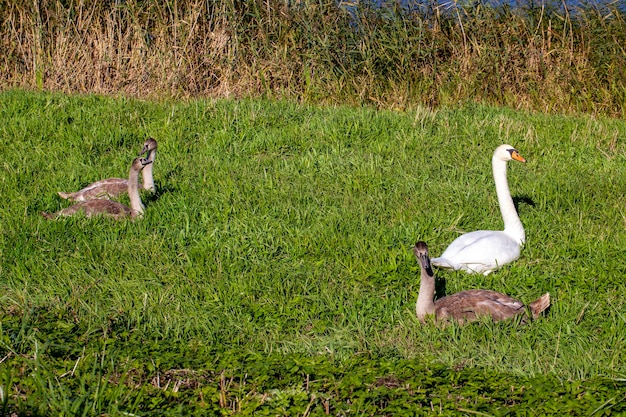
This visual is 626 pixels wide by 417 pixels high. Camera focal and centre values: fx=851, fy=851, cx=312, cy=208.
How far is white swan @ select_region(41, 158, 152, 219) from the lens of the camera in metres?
7.52

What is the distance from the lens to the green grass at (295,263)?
4.56 metres

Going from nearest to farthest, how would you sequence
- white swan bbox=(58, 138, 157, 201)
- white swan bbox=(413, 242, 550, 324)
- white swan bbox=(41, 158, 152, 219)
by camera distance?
white swan bbox=(413, 242, 550, 324) → white swan bbox=(41, 158, 152, 219) → white swan bbox=(58, 138, 157, 201)

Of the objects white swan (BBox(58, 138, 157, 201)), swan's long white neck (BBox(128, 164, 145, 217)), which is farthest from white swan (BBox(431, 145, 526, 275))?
white swan (BBox(58, 138, 157, 201))

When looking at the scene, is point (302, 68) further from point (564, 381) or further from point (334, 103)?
point (564, 381)

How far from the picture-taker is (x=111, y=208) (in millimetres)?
7590

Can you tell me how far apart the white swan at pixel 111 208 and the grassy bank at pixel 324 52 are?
14.2 feet

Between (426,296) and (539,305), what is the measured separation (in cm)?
75

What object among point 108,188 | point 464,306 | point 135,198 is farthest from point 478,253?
→ point 108,188

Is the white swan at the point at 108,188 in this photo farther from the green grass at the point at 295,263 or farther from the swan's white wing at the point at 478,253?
the swan's white wing at the point at 478,253

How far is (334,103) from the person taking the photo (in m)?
11.7

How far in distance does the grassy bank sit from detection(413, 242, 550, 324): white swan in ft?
19.8

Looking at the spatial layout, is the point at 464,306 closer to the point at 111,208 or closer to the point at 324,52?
the point at 111,208

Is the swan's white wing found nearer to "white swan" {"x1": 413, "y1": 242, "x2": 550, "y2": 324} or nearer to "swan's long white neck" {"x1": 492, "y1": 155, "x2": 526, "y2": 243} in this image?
"swan's long white neck" {"x1": 492, "y1": 155, "x2": 526, "y2": 243}

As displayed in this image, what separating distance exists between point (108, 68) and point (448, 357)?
8.54 metres
